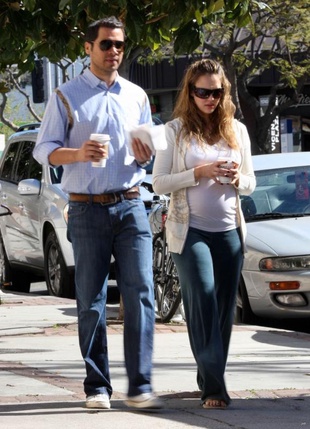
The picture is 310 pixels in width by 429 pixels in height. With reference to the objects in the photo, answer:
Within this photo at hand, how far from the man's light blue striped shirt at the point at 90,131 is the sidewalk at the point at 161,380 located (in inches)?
45.9

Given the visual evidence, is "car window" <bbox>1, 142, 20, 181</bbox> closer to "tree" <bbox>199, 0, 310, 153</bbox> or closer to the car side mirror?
the car side mirror

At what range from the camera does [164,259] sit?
11.1 m

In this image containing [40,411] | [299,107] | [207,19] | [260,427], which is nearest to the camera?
[260,427]

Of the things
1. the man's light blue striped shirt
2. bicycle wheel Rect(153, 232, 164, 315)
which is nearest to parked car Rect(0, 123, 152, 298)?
bicycle wheel Rect(153, 232, 164, 315)

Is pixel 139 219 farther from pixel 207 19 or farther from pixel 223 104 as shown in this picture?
pixel 207 19

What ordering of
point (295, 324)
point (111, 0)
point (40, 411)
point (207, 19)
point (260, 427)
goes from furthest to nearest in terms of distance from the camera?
point (295, 324) < point (207, 19) < point (111, 0) < point (40, 411) < point (260, 427)

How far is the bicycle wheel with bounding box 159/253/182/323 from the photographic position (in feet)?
35.6

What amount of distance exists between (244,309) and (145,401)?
4.58 m

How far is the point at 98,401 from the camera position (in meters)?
6.48

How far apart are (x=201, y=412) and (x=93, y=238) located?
1.04 metres

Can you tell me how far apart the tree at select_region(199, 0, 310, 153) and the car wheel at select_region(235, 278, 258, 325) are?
17071 mm

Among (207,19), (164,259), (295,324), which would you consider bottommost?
(295,324)

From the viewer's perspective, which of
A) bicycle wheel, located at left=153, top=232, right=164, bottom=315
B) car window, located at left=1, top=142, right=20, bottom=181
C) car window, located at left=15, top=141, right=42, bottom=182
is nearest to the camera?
bicycle wheel, located at left=153, top=232, right=164, bottom=315

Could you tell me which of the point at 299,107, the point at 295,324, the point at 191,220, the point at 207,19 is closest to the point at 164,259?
the point at 295,324
